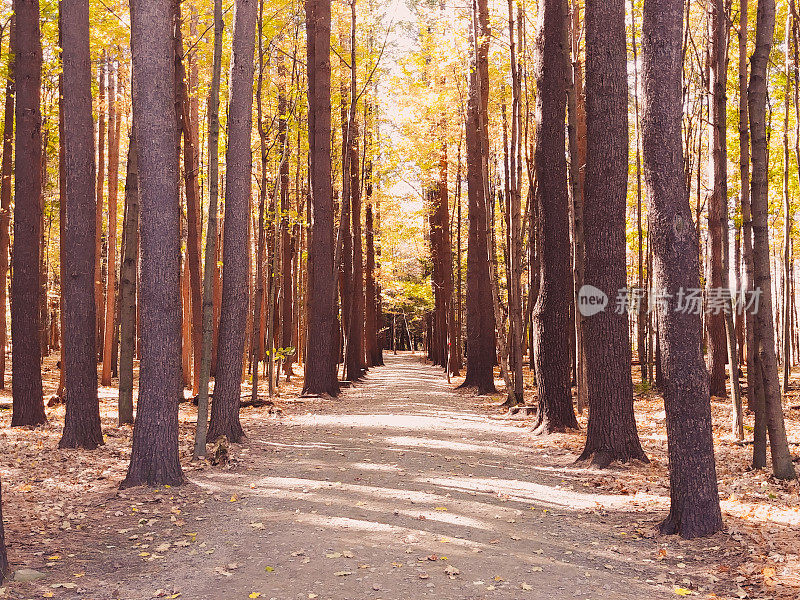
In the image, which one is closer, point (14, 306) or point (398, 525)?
point (398, 525)

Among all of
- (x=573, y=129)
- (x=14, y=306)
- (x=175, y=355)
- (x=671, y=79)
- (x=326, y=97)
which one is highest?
(x=326, y=97)

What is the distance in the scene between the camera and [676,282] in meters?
5.72

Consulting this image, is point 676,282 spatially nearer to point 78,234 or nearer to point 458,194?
point 78,234

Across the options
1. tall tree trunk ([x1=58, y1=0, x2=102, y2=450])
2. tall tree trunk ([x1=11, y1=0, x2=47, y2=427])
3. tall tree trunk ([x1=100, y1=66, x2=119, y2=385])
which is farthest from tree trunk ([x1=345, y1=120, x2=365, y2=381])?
tall tree trunk ([x1=58, y1=0, x2=102, y2=450])

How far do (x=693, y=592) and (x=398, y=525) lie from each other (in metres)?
2.45

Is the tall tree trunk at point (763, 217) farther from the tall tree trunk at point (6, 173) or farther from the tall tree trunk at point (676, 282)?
the tall tree trunk at point (6, 173)

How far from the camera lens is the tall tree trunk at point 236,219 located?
9750mm

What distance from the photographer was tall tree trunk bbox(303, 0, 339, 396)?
16.7m

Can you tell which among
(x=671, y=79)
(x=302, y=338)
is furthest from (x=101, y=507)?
(x=302, y=338)

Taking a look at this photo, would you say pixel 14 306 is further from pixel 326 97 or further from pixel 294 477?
pixel 326 97

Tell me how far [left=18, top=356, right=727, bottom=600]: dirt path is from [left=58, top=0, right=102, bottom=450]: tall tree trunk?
7.44 feet

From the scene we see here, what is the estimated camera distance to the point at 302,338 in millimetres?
30484

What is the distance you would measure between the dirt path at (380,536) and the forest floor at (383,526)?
20 mm

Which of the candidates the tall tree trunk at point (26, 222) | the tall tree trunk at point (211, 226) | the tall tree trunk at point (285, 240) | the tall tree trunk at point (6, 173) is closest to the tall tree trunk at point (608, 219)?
the tall tree trunk at point (211, 226)
